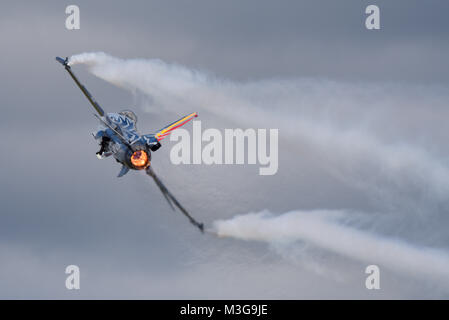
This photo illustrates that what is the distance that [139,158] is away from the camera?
7988 cm

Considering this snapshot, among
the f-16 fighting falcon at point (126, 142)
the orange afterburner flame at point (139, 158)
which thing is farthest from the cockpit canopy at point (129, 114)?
the orange afterburner flame at point (139, 158)

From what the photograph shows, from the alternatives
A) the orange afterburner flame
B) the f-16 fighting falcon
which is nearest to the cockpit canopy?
the f-16 fighting falcon

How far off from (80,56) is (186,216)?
1251cm

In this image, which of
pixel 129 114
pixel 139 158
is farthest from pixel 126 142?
pixel 129 114

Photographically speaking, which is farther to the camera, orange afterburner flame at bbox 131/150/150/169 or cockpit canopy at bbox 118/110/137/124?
cockpit canopy at bbox 118/110/137/124

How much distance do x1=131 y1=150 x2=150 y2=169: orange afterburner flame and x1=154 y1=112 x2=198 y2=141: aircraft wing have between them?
1822mm

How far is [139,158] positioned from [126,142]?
1.35m

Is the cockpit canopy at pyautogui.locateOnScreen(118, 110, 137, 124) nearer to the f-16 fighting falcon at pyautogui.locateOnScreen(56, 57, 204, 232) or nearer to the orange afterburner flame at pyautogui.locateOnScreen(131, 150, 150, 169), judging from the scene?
the f-16 fighting falcon at pyautogui.locateOnScreen(56, 57, 204, 232)

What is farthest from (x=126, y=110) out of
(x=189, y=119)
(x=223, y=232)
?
(x=223, y=232)

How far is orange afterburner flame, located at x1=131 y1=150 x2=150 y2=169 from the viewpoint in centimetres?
7981
